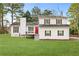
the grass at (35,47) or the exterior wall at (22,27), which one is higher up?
the exterior wall at (22,27)

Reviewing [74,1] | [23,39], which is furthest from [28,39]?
[74,1]

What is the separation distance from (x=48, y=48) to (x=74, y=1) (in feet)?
1.76

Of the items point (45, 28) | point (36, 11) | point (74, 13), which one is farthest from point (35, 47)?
point (74, 13)

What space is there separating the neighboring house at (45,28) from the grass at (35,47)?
6cm

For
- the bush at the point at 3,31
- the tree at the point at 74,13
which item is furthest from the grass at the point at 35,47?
the tree at the point at 74,13

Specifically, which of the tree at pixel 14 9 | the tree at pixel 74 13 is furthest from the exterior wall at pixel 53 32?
the tree at pixel 14 9

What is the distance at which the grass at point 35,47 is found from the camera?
26.6 feet

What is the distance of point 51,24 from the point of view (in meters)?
8.16

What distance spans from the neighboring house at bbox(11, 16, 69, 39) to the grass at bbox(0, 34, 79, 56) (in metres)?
0.06

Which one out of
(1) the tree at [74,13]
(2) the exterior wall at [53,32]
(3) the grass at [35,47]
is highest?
(1) the tree at [74,13]

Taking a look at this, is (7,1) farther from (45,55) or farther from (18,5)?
(45,55)

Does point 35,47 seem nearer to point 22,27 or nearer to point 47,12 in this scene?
point 22,27

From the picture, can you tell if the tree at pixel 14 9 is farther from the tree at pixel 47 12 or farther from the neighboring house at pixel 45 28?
the tree at pixel 47 12

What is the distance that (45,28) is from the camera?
8180 mm
